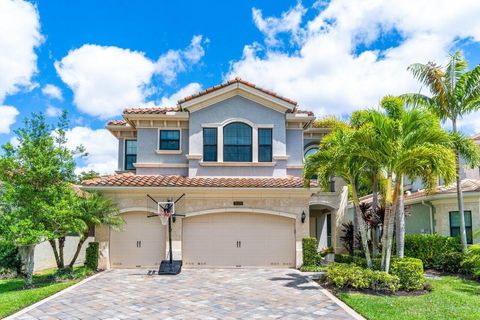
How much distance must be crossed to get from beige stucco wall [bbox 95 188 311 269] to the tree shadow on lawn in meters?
2.20

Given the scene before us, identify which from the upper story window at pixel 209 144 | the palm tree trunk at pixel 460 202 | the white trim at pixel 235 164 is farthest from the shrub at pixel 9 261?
the palm tree trunk at pixel 460 202

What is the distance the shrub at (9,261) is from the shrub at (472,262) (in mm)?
17184

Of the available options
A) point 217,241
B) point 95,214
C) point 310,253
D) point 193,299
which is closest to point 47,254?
point 95,214

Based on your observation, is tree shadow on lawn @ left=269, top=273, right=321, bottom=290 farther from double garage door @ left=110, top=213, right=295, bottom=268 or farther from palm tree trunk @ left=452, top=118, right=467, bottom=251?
palm tree trunk @ left=452, top=118, right=467, bottom=251

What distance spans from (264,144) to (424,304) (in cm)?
1079

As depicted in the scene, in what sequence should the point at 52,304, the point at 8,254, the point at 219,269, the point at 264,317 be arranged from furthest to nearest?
the point at 219,269
the point at 8,254
the point at 52,304
the point at 264,317

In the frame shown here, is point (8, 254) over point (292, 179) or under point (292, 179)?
under

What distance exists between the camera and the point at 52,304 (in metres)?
10.7

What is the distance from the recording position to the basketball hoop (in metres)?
16.4

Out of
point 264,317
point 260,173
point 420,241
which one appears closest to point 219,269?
point 260,173

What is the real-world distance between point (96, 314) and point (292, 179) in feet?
36.6

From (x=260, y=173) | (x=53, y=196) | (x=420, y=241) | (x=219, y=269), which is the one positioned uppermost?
(x=260, y=173)

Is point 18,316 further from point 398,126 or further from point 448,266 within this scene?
point 448,266

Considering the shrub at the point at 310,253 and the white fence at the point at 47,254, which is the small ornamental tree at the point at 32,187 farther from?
the shrub at the point at 310,253
